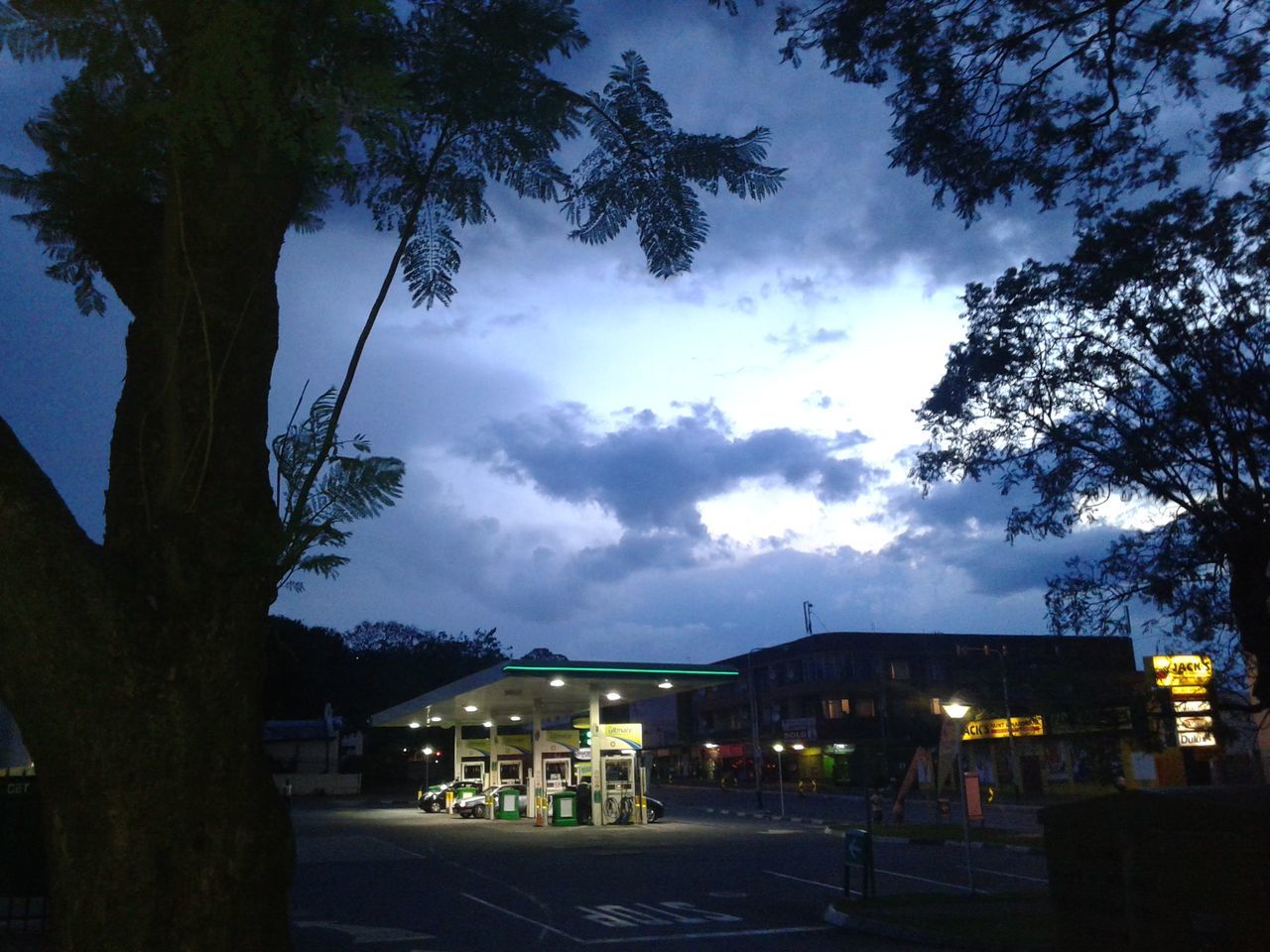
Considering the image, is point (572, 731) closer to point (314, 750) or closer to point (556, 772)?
point (556, 772)

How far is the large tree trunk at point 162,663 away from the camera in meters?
3.01

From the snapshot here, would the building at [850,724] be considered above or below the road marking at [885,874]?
above

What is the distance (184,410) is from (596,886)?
16.4 metres

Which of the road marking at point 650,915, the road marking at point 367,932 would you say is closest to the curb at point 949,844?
the road marking at point 650,915

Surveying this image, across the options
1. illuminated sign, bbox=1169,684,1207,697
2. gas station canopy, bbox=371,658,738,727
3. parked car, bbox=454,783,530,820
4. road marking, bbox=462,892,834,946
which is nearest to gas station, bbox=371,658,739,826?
gas station canopy, bbox=371,658,738,727

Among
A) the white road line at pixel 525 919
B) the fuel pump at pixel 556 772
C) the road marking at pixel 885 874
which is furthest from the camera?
the fuel pump at pixel 556 772

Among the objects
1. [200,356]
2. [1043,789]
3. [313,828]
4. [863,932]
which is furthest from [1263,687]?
[1043,789]

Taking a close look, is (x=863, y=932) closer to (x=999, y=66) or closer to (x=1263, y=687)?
(x=1263, y=687)

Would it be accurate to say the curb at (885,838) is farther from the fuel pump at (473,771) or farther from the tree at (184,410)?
the tree at (184,410)

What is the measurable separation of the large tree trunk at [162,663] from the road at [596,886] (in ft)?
32.3

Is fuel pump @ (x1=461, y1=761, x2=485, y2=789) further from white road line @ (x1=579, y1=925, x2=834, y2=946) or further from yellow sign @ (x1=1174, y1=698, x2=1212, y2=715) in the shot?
yellow sign @ (x1=1174, y1=698, x2=1212, y2=715)

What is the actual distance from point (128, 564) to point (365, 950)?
10120mm

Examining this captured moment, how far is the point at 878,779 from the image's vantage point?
58312 millimetres

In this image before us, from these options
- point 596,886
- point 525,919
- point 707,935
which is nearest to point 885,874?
point 596,886
